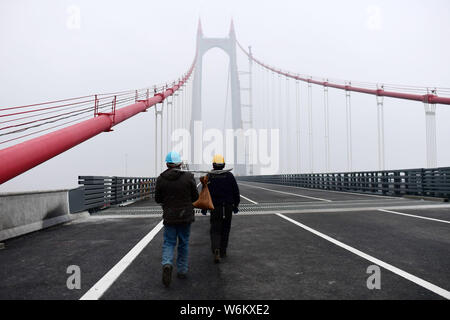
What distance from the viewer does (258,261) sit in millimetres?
4395

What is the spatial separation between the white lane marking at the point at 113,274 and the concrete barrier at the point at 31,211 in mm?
2906

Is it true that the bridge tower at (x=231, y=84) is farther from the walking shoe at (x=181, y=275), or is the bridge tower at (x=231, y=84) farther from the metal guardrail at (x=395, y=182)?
the walking shoe at (x=181, y=275)

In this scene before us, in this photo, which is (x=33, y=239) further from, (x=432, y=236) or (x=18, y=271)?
(x=432, y=236)

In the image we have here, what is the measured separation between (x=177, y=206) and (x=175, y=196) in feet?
0.43

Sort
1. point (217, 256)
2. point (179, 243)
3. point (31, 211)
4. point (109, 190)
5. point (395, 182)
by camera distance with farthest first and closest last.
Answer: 1. point (395, 182)
2. point (109, 190)
3. point (31, 211)
4. point (217, 256)
5. point (179, 243)

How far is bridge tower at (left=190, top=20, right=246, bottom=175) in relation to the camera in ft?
217

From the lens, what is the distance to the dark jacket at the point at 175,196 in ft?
12.5

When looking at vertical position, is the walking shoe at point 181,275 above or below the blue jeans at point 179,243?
below

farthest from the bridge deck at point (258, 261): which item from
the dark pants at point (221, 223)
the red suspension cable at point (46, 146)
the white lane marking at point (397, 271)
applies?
the red suspension cable at point (46, 146)

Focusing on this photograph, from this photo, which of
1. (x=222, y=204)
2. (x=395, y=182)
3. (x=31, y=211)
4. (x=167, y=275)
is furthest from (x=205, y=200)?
(x=395, y=182)

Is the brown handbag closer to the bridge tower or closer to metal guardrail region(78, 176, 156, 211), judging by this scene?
metal guardrail region(78, 176, 156, 211)

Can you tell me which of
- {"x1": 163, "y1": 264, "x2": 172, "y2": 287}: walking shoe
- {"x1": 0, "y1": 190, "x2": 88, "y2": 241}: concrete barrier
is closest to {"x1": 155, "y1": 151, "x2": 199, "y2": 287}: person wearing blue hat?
{"x1": 163, "y1": 264, "x2": 172, "y2": 287}: walking shoe

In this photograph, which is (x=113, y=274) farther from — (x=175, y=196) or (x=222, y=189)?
(x=222, y=189)
